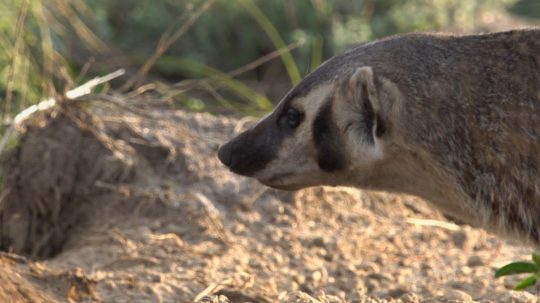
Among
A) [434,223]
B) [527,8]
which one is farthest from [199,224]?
[527,8]

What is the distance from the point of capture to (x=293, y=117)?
3.76 meters

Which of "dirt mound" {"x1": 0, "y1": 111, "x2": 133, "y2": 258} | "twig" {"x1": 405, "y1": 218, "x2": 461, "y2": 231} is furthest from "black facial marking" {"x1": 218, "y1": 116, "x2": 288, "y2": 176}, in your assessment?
"twig" {"x1": 405, "y1": 218, "x2": 461, "y2": 231}

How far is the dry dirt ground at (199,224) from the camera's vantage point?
450 centimetres

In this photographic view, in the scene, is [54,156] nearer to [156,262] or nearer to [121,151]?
[121,151]

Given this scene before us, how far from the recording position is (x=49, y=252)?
197 inches

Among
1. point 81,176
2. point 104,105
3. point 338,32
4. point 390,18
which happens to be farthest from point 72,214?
point 390,18

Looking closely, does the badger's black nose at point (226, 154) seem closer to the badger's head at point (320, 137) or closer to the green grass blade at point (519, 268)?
the badger's head at point (320, 137)

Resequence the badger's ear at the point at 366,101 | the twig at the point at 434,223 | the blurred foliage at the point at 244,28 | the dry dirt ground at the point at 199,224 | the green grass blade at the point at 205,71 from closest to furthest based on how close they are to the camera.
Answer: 1. the badger's ear at the point at 366,101
2. the dry dirt ground at the point at 199,224
3. the twig at the point at 434,223
4. the green grass blade at the point at 205,71
5. the blurred foliage at the point at 244,28

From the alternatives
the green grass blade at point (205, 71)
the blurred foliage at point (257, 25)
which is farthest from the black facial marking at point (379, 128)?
the blurred foliage at point (257, 25)

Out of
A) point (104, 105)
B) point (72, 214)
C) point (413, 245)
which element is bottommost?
point (413, 245)

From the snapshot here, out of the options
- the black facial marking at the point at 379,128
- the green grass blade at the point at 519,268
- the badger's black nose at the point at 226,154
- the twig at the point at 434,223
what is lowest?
the twig at the point at 434,223

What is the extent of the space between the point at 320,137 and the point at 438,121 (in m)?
0.42

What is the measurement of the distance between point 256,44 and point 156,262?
4.49 metres

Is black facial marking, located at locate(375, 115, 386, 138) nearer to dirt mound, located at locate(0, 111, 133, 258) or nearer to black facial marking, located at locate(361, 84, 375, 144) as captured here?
black facial marking, located at locate(361, 84, 375, 144)
